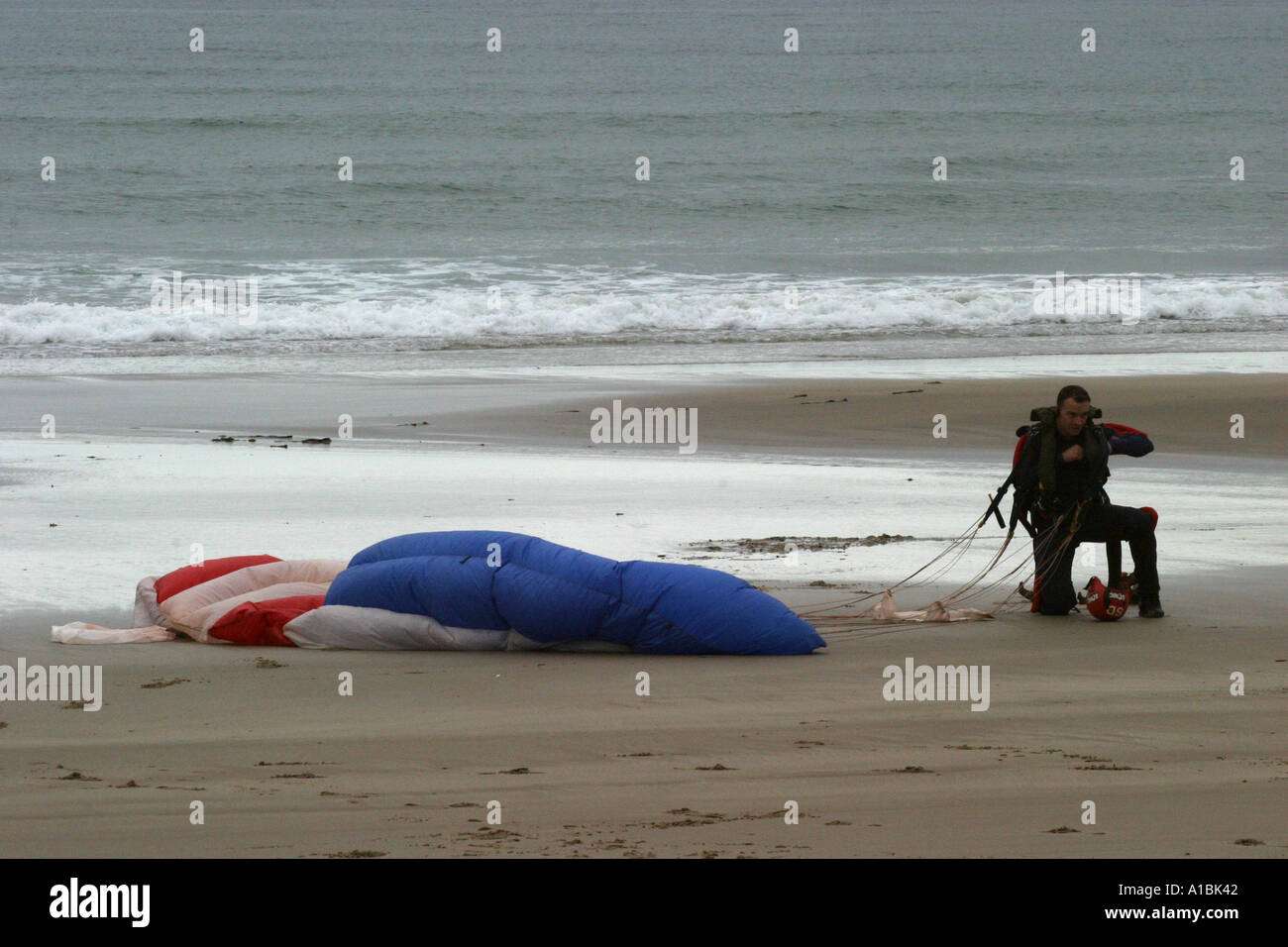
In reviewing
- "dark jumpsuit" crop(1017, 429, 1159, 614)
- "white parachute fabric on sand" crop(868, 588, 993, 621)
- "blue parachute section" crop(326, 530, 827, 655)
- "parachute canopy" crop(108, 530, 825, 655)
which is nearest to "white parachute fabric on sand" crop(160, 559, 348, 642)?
"parachute canopy" crop(108, 530, 825, 655)

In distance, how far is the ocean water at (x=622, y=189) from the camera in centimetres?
2244

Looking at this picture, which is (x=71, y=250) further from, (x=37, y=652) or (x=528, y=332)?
(x=37, y=652)

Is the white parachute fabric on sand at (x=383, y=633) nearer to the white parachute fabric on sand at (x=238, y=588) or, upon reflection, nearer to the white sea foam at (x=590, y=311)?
the white parachute fabric on sand at (x=238, y=588)

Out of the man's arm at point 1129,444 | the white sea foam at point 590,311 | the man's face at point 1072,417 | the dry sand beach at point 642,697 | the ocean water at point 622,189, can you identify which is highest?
the ocean water at point 622,189

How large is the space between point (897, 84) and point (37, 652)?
49.3 metres

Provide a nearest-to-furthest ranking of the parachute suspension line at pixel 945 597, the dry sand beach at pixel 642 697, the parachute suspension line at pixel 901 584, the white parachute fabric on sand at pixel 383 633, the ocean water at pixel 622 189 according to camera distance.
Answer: the dry sand beach at pixel 642 697 → the white parachute fabric on sand at pixel 383 633 → the parachute suspension line at pixel 945 597 → the parachute suspension line at pixel 901 584 → the ocean water at pixel 622 189

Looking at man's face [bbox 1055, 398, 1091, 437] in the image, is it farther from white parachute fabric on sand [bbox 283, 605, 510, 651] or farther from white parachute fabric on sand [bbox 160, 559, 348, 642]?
white parachute fabric on sand [bbox 160, 559, 348, 642]

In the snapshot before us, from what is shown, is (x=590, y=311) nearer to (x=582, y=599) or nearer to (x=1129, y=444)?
(x=1129, y=444)

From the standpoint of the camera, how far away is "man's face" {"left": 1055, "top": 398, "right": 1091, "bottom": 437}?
7.46 meters

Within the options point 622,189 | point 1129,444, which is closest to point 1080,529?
point 1129,444

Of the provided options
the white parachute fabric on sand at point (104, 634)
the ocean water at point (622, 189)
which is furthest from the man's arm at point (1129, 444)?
the ocean water at point (622, 189)

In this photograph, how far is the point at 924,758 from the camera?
17.3 feet

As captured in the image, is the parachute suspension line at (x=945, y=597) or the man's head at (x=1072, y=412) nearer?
the parachute suspension line at (x=945, y=597)

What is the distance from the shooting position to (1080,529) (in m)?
7.61
